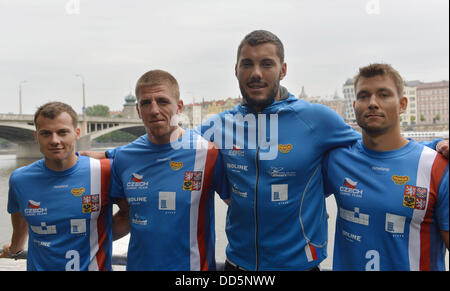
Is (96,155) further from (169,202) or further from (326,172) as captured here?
(326,172)

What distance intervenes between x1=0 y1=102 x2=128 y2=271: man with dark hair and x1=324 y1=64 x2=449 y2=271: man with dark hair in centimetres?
147

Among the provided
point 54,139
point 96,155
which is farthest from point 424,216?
point 54,139

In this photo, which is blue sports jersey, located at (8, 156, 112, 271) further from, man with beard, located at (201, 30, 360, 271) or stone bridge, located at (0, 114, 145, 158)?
stone bridge, located at (0, 114, 145, 158)

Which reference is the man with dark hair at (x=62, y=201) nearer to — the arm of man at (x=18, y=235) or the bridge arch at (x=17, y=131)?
the arm of man at (x=18, y=235)

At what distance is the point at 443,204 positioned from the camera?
1807 millimetres

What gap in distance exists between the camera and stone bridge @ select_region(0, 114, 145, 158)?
23703 millimetres

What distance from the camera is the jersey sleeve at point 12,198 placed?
2.30 metres

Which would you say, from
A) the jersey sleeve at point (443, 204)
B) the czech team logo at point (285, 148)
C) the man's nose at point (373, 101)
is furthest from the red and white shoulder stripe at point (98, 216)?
the jersey sleeve at point (443, 204)

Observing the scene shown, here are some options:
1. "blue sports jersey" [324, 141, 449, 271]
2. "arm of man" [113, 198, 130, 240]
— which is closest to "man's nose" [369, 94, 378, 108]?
"blue sports jersey" [324, 141, 449, 271]

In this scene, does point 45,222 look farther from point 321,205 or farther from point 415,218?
point 415,218

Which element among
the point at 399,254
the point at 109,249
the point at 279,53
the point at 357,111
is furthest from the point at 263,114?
the point at 109,249

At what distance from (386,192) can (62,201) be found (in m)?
1.90

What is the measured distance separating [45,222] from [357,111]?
1.98 meters

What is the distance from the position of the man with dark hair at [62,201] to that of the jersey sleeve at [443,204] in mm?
1933
